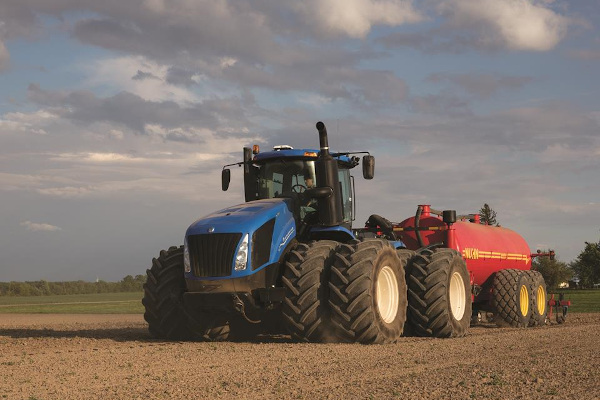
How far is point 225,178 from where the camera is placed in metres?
15.0

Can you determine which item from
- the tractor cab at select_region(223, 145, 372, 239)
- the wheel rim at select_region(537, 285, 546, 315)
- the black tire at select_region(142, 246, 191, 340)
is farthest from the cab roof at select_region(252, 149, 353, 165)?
the wheel rim at select_region(537, 285, 546, 315)

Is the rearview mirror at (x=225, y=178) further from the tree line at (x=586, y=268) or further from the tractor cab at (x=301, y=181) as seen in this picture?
the tree line at (x=586, y=268)

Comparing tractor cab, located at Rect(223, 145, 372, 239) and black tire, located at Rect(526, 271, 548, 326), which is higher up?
tractor cab, located at Rect(223, 145, 372, 239)

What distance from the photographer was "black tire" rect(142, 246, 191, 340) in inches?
531

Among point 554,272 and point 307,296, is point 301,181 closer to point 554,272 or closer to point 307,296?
point 307,296

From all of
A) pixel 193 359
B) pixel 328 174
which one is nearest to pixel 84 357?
pixel 193 359

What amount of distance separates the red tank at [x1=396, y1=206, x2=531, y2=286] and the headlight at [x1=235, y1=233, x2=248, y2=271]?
23.7 feet

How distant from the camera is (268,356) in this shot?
11.0 m

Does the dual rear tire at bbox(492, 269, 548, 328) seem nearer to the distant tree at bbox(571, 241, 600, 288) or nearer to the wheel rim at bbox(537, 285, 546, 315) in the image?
the wheel rim at bbox(537, 285, 546, 315)

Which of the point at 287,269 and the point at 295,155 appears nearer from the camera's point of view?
the point at 287,269

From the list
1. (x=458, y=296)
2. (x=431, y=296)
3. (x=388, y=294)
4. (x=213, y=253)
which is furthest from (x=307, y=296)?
(x=458, y=296)

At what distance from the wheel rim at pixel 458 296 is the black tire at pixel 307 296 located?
14.2ft

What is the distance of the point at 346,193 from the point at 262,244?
2.77m

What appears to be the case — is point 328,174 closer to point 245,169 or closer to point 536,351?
point 245,169
